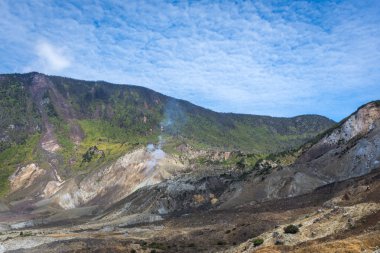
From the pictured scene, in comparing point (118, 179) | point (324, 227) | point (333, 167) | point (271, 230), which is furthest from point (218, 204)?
point (324, 227)

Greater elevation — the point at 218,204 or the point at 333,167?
the point at 333,167

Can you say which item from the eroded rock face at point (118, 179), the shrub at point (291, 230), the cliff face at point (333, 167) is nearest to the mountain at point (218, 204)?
the shrub at point (291, 230)

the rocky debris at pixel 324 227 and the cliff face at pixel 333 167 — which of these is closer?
the rocky debris at pixel 324 227

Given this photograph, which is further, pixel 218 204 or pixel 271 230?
pixel 218 204

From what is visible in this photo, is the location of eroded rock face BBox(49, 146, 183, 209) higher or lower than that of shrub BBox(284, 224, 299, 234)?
higher

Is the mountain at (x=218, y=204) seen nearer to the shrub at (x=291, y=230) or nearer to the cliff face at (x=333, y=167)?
the shrub at (x=291, y=230)

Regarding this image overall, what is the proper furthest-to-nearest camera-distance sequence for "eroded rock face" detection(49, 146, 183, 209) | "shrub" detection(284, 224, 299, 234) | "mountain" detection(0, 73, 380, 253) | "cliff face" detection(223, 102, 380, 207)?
"eroded rock face" detection(49, 146, 183, 209)
"cliff face" detection(223, 102, 380, 207)
"mountain" detection(0, 73, 380, 253)
"shrub" detection(284, 224, 299, 234)

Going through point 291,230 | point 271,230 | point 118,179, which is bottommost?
point 271,230

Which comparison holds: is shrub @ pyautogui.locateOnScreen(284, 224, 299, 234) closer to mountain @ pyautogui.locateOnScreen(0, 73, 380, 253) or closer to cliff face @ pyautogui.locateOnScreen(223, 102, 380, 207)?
mountain @ pyautogui.locateOnScreen(0, 73, 380, 253)

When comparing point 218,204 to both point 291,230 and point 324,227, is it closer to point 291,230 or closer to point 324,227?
point 291,230

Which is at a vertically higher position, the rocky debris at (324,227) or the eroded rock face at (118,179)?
the eroded rock face at (118,179)

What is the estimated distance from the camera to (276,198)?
363 feet

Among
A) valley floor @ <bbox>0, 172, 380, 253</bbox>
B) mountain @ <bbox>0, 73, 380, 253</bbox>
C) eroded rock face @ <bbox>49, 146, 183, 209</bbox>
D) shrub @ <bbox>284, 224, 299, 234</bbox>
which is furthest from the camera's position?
eroded rock face @ <bbox>49, 146, 183, 209</bbox>

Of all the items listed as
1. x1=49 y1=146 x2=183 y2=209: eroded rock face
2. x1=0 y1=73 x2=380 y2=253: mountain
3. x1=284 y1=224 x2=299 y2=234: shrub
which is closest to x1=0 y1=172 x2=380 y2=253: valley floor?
x1=0 y1=73 x2=380 y2=253: mountain
